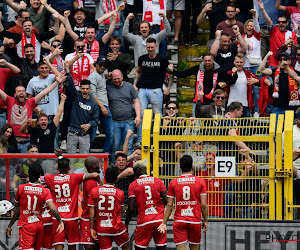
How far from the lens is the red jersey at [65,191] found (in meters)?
14.9

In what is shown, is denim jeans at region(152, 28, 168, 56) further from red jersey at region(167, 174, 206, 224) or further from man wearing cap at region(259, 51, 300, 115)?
red jersey at region(167, 174, 206, 224)

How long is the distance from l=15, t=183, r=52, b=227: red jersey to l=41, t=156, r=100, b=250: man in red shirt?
397 mm

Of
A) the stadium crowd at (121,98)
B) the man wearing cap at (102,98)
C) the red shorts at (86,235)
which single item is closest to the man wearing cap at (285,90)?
the stadium crowd at (121,98)

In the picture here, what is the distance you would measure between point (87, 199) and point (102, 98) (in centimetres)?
418

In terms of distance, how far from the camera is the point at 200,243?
15.1m

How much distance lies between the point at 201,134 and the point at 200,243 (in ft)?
6.19

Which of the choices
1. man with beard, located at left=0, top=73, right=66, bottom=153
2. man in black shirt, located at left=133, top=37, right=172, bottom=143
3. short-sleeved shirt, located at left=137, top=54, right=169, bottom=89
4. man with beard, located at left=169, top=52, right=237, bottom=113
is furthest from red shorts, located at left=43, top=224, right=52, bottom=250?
short-sleeved shirt, located at left=137, top=54, right=169, bottom=89

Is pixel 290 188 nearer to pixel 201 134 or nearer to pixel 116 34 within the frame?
pixel 201 134

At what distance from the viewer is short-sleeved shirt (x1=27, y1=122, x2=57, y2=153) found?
17266mm

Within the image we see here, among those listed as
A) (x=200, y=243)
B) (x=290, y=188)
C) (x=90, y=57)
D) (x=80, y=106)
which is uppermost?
(x=90, y=57)

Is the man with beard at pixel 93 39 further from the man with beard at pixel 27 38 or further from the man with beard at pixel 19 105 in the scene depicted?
the man with beard at pixel 19 105

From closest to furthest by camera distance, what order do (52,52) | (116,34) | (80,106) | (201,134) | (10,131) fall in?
(201,134), (10,131), (80,106), (52,52), (116,34)

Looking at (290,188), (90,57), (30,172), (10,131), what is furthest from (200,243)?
(90,57)

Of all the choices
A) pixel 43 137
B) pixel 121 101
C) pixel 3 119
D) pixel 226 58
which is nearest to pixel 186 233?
pixel 43 137
